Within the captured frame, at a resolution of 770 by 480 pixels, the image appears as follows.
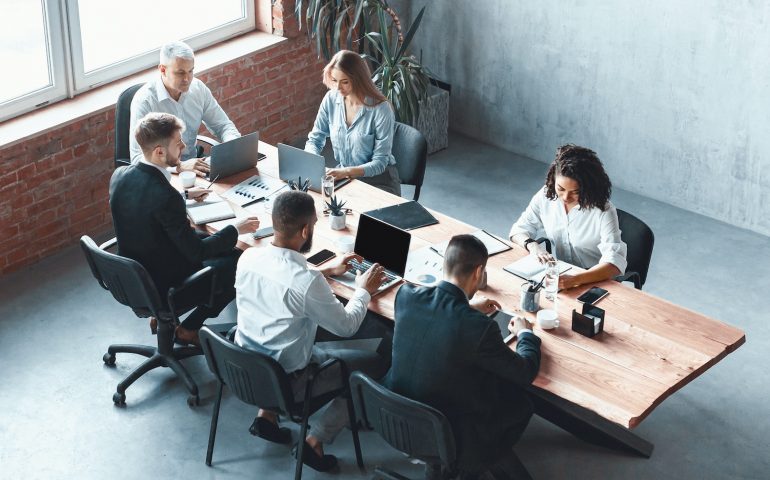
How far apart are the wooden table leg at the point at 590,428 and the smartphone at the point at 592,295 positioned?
0.57 meters

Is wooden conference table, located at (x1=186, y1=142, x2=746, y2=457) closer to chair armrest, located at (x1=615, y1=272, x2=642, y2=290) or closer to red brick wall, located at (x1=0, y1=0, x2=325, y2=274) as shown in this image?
chair armrest, located at (x1=615, y1=272, x2=642, y2=290)

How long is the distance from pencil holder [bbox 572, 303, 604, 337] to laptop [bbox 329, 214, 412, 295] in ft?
2.88

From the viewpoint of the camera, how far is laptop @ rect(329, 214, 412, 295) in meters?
4.88

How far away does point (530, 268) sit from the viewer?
501cm

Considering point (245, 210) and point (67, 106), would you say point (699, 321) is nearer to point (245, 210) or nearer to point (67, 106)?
point (245, 210)

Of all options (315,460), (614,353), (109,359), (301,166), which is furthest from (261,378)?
(301,166)

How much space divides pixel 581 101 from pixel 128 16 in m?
3.43

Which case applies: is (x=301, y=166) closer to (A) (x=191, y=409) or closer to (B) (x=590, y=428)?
(A) (x=191, y=409)

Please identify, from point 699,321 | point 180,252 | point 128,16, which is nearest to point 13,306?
point 180,252

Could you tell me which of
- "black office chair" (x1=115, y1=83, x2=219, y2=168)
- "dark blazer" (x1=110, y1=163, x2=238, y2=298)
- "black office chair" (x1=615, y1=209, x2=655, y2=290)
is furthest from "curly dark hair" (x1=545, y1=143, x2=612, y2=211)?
"black office chair" (x1=115, y1=83, x2=219, y2=168)

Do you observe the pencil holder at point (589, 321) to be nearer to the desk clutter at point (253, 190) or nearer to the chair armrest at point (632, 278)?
the chair armrest at point (632, 278)

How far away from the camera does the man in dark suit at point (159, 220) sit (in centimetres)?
502

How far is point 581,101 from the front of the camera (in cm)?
785

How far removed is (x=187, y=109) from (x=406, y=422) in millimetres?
3157
